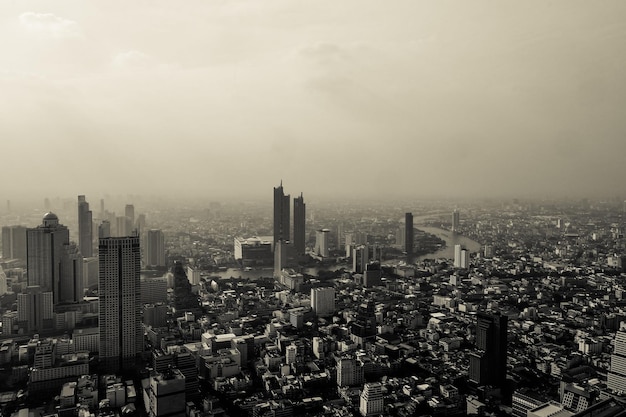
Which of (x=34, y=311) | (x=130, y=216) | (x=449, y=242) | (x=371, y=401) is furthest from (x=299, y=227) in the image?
(x=371, y=401)

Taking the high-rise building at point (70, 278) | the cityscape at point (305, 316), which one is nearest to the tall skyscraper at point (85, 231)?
the cityscape at point (305, 316)

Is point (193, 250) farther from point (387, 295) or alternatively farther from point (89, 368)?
point (89, 368)

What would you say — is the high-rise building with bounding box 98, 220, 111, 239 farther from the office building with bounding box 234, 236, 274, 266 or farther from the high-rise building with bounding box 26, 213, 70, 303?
the office building with bounding box 234, 236, 274, 266

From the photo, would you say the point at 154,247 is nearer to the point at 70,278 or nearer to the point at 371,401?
the point at 70,278

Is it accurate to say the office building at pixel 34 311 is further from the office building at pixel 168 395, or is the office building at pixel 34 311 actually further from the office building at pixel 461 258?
the office building at pixel 461 258

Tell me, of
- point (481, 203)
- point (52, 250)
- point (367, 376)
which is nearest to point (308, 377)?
point (367, 376)
